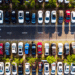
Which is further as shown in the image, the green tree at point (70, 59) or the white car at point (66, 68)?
the white car at point (66, 68)

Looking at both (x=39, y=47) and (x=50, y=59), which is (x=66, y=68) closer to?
(x=50, y=59)

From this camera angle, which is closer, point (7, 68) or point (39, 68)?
point (7, 68)

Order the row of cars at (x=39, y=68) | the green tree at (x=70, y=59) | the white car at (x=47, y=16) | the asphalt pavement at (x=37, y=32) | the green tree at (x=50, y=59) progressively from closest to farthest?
the green tree at (x=70, y=59) → the green tree at (x=50, y=59) → the white car at (x=47, y=16) → the row of cars at (x=39, y=68) → the asphalt pavement at (x=37, y=32)

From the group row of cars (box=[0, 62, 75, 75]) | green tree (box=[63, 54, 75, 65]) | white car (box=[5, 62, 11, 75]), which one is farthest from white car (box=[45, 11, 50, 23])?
white car (box=[5, 62, 11, 75])

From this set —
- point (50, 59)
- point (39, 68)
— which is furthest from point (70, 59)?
point (39, 68)

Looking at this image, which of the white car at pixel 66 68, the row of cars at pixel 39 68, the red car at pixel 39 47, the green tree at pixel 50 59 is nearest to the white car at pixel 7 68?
the row of cars at pixel 39 68

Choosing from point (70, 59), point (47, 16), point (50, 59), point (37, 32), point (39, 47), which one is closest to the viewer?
point (70, 59)

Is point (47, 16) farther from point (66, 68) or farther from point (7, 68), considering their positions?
point (7, 68)

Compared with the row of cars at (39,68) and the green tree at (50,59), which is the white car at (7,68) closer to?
the row of cars at (39,68)

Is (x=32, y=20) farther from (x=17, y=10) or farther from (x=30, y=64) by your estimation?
(x=30, y=64)

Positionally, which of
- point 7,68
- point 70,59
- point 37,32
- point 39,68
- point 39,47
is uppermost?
point 37,32

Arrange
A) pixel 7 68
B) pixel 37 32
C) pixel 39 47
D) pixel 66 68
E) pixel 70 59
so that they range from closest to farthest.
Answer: pixel 70 59
pixel 7 68
pixel 39 47
pixel 66 68
pixel 37 32

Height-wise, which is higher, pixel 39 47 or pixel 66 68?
pixel 39 47
